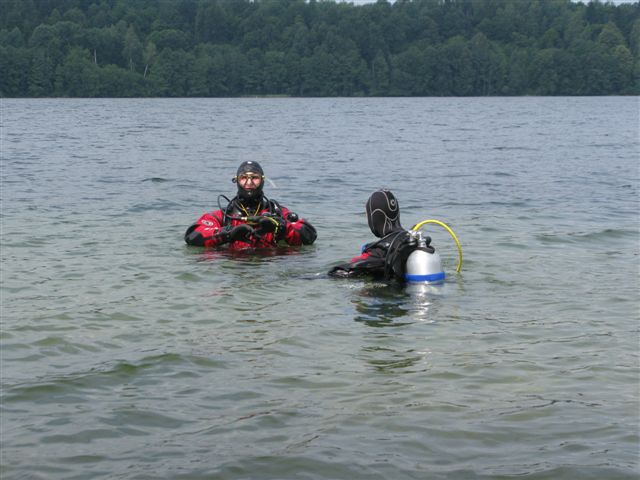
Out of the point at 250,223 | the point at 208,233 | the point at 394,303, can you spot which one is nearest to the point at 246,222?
the point at 250,223

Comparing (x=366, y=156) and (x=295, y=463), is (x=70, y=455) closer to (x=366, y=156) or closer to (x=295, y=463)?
(x=295, y=463)

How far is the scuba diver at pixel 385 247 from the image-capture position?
32.1 ft

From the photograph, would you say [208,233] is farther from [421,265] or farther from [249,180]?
[421,265]

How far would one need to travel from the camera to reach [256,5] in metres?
178

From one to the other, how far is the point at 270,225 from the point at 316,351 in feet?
16.1

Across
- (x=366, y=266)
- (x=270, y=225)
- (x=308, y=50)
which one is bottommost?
(x=366, y=266)

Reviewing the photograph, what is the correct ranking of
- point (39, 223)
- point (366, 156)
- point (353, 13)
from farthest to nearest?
point (353, 13) → point (366, 156) → point (39, 223)

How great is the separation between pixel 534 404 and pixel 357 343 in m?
1.95

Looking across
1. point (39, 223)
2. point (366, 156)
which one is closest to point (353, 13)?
point (366, 156)

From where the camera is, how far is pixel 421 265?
9.77 m

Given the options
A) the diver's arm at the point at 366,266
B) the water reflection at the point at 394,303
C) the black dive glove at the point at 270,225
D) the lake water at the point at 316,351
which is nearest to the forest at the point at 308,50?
the lake water at the point at 316,351

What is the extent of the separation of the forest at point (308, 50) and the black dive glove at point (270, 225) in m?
116

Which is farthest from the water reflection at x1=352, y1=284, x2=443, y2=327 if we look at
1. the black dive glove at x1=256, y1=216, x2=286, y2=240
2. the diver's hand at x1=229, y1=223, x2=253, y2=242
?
the black dive glove at x1=256, y1=216, x2=286, y2=240

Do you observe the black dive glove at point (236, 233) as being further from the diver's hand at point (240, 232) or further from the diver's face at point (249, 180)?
the diver's face at point (249, 180)
